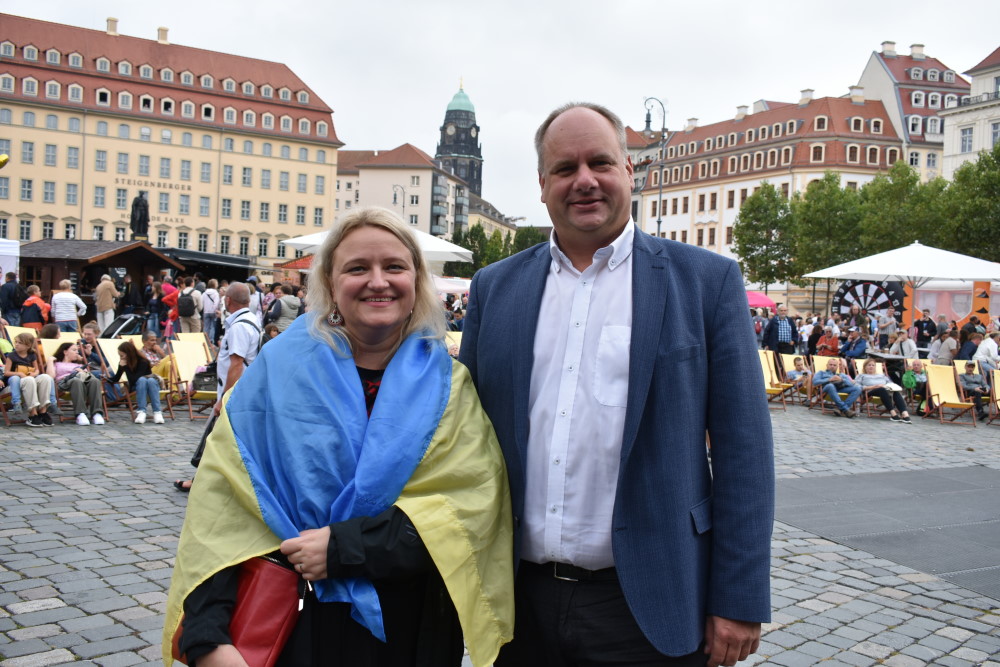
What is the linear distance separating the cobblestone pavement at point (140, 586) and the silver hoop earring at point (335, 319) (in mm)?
2325

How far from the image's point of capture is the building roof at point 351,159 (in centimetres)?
12180

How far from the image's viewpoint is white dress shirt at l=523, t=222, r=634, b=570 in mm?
2270

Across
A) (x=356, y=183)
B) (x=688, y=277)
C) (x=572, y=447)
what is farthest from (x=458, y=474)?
(x=356, y=183)

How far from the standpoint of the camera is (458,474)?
223 cm

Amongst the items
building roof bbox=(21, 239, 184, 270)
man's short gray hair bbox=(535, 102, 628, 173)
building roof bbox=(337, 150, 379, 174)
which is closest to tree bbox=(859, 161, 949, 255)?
building roof bbox=(21, 239, 184, 270)

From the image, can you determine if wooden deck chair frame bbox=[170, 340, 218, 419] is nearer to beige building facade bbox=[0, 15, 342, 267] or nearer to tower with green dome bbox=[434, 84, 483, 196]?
beige building facade bbox=[0, 15, 342, 267]

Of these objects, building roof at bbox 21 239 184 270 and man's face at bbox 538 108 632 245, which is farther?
building roof at bbox 21 239 184 270

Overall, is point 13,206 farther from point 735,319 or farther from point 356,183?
point 735,319

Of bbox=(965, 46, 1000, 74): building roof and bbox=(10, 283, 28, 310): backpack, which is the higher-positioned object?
bbox=(965, 46, 1000, 74): building roof

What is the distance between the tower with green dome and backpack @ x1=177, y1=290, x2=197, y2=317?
139782mm

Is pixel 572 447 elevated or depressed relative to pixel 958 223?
depressed

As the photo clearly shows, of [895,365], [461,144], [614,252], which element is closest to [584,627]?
[614,252]

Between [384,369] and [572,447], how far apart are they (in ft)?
1.85

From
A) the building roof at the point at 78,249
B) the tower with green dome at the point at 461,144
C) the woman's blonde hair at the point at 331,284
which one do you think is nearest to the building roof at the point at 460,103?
the tower with green dome at the point at 461,144
